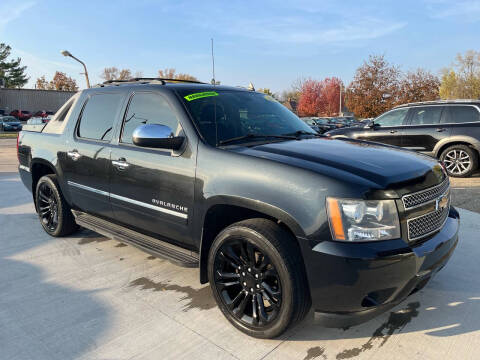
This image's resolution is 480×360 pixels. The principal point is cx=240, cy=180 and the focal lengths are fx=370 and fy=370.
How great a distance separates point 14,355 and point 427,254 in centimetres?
270

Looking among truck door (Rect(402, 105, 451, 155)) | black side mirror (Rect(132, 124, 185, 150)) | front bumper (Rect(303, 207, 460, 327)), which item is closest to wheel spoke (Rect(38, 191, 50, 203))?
black side mirror (Rect(132, 124, 185, 150))

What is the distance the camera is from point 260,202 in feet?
7.82

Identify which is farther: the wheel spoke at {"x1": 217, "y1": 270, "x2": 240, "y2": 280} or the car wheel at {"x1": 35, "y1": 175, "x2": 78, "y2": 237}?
the car wheel at {"x1": 35, "y1": 175, "x2": 78, "y2": 237}

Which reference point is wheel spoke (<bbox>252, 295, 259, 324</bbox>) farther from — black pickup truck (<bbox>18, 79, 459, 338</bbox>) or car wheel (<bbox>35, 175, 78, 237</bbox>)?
car wheel (<bbox>35, 175, 78, 237</bbox>)

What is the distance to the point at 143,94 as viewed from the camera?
3.44m

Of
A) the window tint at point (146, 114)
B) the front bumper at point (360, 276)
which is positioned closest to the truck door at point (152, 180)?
the window tint at point (146, 114)

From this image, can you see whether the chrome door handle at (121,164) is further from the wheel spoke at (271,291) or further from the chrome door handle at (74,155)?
the wheel spoke at (271,291)

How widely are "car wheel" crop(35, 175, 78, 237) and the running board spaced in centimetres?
39

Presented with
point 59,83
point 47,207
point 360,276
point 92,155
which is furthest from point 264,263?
point 59,83

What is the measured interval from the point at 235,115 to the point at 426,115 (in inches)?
287

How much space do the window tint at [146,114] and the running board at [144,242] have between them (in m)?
0.88

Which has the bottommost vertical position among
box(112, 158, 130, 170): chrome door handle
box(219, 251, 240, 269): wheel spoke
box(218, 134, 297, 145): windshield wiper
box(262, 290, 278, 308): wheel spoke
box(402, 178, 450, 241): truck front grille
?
box(262, 290, 278, 308): wheel spoke

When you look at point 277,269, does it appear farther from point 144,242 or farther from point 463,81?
point 463,81

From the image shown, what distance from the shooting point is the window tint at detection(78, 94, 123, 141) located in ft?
12.1
